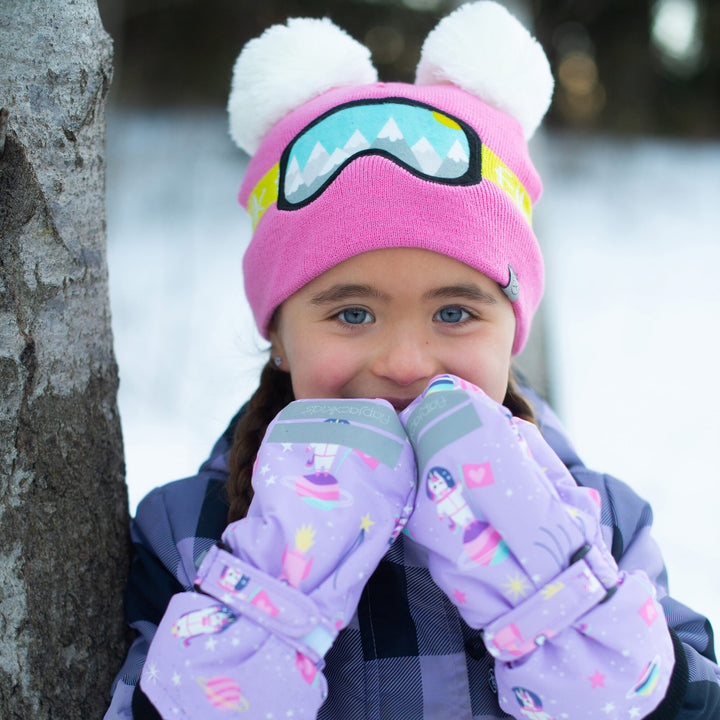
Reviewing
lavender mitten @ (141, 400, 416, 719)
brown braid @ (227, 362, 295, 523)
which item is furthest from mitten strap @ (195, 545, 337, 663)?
brown braid @ (227, 362, 295, 523)

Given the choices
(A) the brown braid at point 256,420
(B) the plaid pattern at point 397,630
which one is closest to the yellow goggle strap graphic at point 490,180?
(A) the brown braid at point 256,420

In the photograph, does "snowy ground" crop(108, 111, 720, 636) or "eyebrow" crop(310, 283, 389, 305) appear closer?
"eyebrow" crop(310, 283, 389, 305)

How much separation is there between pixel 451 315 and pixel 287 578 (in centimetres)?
60

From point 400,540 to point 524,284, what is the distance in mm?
565

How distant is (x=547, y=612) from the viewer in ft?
3.31

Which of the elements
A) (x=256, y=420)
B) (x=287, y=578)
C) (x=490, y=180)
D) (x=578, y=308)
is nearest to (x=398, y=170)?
(x=490, y=180)

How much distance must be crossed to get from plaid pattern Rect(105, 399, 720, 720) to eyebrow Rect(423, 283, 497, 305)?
459 millimetres

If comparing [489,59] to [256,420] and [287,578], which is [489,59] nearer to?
[256,420]

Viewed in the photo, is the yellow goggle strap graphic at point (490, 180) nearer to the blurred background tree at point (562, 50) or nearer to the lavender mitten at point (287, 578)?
the lavender mitten at point (287, 578)

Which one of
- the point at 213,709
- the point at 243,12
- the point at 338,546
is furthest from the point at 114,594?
the point at 243,12

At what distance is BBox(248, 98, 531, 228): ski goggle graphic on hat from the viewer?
4.50ft

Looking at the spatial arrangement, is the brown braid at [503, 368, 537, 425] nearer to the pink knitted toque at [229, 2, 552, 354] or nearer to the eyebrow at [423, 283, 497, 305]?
the pink knitted toque at [229, 2, 552, 354]

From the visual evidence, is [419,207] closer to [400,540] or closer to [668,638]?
[400,540]

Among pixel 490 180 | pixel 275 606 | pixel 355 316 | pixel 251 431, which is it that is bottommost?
pixel 275 606
